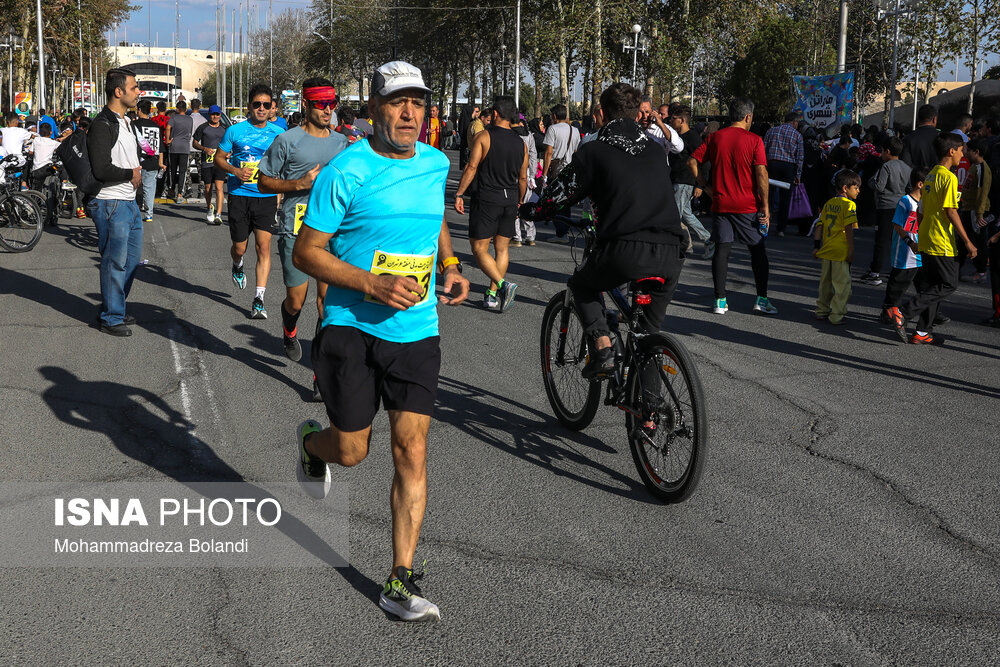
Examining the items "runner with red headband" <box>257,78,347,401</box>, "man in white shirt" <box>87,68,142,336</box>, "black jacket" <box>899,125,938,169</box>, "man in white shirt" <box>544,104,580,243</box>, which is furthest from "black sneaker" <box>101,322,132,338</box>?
"black jacket" <box>899,125,938,169</box>

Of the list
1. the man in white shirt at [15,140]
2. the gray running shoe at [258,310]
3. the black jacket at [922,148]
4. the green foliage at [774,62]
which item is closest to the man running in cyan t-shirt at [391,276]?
the gray running shoe at [258,310]

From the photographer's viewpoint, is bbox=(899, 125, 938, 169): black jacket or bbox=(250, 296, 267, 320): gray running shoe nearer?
bbox=(250, 296, 267, 320): gray running shoe

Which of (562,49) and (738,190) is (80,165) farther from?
(562,49)

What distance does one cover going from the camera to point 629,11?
5109 centimetres

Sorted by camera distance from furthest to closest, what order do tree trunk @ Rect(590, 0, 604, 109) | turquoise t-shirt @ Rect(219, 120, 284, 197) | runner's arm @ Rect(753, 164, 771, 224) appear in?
tree trunk @ Rect(590, 0, 604, 109)
runner's arm @ Rect(753, 164, 771, 224)
turquoise t-shirt @ Rect(219, 120, 284, 197)

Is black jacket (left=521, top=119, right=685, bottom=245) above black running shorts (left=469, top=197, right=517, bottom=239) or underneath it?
above

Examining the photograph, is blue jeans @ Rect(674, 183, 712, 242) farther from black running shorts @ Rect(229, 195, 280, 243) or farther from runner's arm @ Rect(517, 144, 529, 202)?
black running shorts @ Rect(229, 195, 280, 243)

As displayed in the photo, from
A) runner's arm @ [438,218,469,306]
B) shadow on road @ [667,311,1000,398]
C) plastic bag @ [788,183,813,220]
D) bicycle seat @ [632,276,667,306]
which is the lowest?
shadow on road @ [667,311,1000,398]

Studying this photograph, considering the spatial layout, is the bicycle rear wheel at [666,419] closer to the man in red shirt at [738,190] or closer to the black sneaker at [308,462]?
the black sneaker at [308,462]

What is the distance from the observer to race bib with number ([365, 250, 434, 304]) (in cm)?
378

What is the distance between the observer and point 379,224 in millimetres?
3781

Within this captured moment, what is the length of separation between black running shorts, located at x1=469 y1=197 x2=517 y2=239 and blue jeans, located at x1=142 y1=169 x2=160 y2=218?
7996 millimetres

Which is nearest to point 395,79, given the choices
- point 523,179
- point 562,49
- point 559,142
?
point 523,179

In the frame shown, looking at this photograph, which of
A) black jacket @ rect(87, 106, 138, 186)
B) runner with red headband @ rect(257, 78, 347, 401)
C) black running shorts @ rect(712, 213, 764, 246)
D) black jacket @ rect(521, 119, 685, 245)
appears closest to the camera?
black jacket @ rect(521, 119, 685, 245)
